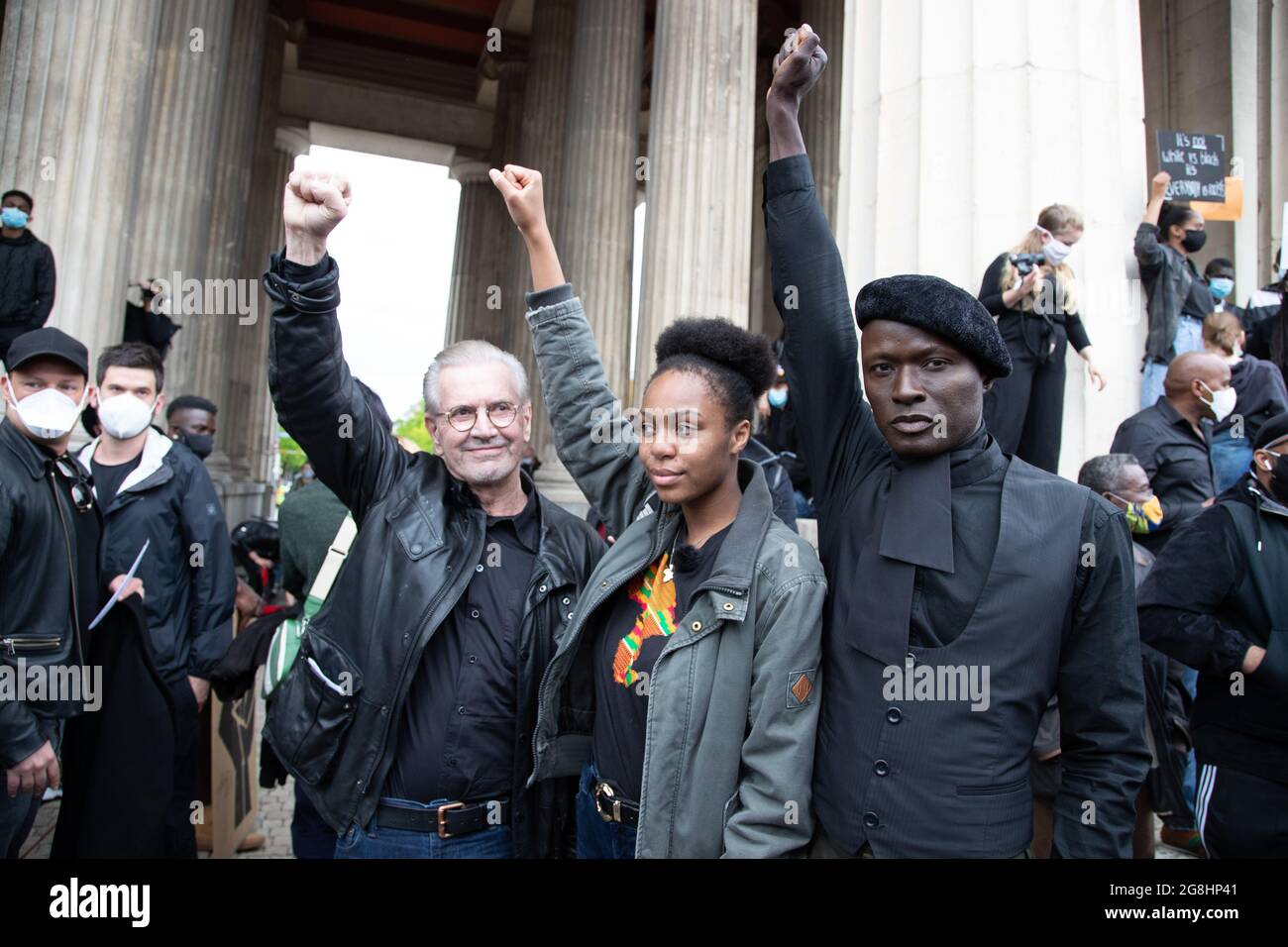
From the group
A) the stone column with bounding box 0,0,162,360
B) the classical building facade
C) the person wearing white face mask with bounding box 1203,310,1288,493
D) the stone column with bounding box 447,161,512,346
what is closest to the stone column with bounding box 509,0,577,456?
the classical building facade

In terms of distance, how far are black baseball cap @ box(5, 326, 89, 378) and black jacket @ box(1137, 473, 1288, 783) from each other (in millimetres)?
4147

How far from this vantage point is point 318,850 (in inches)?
123

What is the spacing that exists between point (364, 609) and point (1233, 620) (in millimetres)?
2931

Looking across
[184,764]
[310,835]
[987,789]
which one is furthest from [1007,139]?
[184,764]

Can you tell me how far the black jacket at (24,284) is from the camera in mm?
7398

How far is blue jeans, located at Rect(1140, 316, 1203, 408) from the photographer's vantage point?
250 inches

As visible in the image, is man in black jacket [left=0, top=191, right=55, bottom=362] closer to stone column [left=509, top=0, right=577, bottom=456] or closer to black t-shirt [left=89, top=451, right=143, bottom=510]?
black t-shirt [left=89, top=451, right=143, bottom=510]

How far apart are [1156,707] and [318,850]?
3.74 metres

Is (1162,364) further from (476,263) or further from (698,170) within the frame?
(476,263)

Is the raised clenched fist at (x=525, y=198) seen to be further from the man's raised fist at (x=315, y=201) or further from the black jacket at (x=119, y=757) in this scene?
the black jacket at (x=119, y=757)

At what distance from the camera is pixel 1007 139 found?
3877 mm

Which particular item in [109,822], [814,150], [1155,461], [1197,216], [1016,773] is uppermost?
[814,150]
